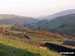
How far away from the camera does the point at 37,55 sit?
15.7 m

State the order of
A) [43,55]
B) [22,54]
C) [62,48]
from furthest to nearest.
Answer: [62,48], [43,55], [22,54]

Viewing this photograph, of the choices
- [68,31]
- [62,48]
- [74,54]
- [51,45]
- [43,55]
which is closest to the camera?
[43,55]

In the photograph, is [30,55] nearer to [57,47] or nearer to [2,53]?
[2,53]

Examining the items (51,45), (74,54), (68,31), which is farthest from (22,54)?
(68,31)

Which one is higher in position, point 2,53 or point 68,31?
point 2,53

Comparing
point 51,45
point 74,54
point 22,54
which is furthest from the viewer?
point 51,45

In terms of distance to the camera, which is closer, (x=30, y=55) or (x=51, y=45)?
(x=30, y=55)

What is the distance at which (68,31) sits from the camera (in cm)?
11850

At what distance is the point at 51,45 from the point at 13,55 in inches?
517

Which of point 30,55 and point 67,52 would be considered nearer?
point 30,55

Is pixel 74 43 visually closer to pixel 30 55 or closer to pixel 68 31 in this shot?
pixel 30 55

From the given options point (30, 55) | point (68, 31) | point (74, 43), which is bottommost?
point (68, 31)

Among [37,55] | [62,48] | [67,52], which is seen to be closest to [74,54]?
[67,52]

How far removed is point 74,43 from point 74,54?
831 centimetres
